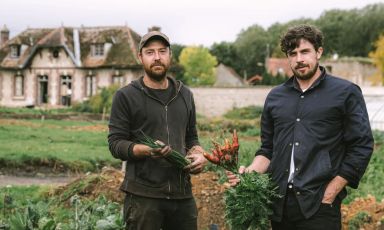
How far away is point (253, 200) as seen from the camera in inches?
142

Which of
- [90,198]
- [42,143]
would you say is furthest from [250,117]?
[90,198]

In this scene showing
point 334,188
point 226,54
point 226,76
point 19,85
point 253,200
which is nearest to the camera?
point 334,188

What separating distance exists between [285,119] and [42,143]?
13665 millimetres

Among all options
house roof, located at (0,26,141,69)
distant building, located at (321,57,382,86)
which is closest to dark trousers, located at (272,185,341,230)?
house roof, located at (0,26,141,69)

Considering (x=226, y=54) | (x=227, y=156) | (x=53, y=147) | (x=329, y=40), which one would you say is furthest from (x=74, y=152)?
(x=226, y=54)

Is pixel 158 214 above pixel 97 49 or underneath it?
underneath

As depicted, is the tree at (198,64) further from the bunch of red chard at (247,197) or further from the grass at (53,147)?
the bunch of red chard at (247,197)

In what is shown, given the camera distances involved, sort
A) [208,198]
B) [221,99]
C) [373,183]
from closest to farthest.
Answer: [208,198] < [373,183] < [221,99]

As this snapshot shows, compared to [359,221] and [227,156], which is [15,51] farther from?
[227,156]

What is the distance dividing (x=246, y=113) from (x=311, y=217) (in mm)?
30386

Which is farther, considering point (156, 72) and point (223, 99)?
point (223, 99)

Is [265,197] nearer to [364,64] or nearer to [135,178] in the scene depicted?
[135,178]

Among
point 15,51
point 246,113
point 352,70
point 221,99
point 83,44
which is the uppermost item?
point 83,44

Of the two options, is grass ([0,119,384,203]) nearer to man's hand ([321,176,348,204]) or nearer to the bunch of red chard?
the bunch of red chard
